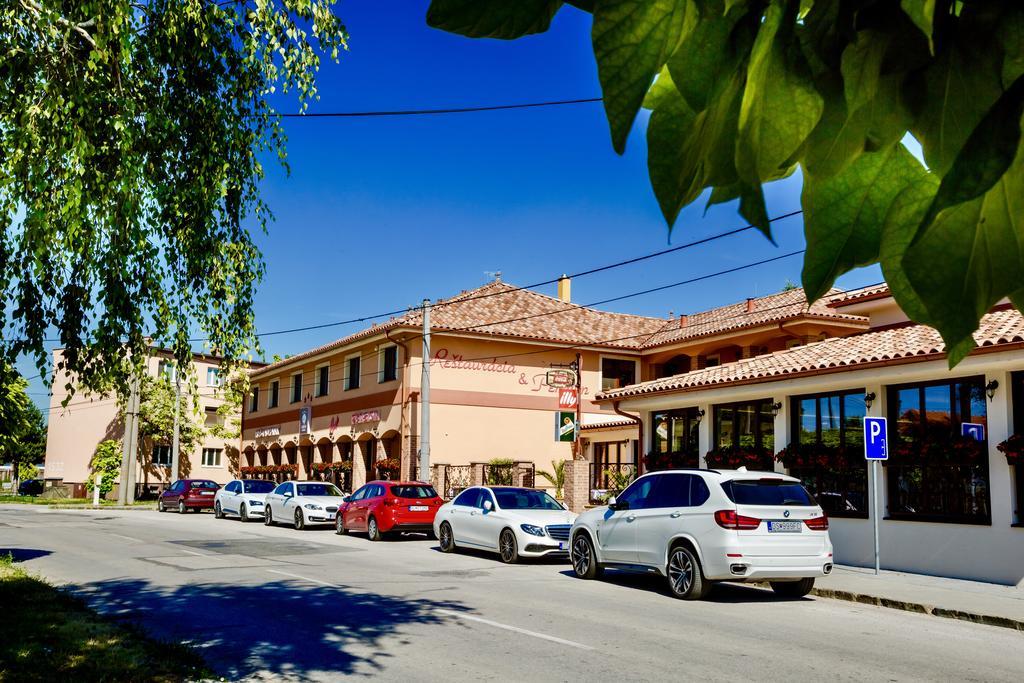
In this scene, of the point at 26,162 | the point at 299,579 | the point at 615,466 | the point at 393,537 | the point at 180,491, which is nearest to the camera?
the point at 26,162

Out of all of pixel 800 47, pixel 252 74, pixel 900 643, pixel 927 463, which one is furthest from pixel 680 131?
pixel 927 463

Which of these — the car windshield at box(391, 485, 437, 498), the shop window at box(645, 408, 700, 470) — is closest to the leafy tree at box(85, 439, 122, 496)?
the car windshield at box(391, 485, 437, 498)

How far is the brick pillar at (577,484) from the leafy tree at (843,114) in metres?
26.1

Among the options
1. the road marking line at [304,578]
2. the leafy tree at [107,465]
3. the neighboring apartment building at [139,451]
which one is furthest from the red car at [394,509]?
the leafy tree at [107,465]

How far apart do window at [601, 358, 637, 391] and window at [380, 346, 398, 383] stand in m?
9.31

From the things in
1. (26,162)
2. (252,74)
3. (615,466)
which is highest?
(252,74)

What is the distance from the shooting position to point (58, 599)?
11.9m

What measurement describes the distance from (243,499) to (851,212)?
35.9 m

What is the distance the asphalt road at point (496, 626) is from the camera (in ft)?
28.2

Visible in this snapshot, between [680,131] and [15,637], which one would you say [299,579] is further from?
[680,131]

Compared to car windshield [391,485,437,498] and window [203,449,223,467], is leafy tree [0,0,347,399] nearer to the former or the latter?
car windshield [391,485,437,498]

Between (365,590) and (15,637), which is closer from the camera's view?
(15,637)

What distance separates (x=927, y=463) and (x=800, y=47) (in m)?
17.4

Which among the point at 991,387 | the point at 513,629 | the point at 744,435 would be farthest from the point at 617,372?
the point at 513,629
